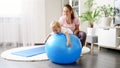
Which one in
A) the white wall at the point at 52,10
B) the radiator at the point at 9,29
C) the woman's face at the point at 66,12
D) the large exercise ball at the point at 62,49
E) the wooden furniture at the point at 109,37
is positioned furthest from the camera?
the white wall at the point at 52,10

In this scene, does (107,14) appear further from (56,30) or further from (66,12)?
(56,30)

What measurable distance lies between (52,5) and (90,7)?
1.13 metres

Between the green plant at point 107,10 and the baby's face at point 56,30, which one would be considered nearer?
the baby's face at point 56,30

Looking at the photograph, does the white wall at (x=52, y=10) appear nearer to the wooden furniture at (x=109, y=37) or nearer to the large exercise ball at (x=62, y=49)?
the wooden furniture at (x=109, y=37)

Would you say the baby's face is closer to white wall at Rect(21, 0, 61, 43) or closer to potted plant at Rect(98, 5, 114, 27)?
potted plant at Rect(98, 5, 114, 27)

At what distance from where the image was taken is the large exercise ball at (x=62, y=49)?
9.09ft

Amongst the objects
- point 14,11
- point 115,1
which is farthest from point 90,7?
point 14,11

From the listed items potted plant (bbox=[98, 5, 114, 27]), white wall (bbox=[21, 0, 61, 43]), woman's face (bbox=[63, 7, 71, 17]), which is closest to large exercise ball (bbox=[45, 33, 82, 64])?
woman's face (bbox=[63, 7, 71, 17])

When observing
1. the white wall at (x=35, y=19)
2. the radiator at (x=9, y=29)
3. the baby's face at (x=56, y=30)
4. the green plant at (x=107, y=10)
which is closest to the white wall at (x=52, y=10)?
the white wall at (x=35, y=19)

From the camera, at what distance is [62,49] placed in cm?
275

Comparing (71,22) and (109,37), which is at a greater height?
(71,22)

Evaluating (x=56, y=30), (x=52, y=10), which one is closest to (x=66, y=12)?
(x=56, y=30)

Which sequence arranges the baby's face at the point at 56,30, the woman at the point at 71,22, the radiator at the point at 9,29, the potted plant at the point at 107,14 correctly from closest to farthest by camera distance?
the baby's face at the point at 56,30, the woman at the point at 71,22, the potted plant at the point at 107,14, the radiator at the point at 9,29

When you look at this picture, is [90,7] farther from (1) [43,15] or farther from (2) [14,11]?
(2) [14,11]
